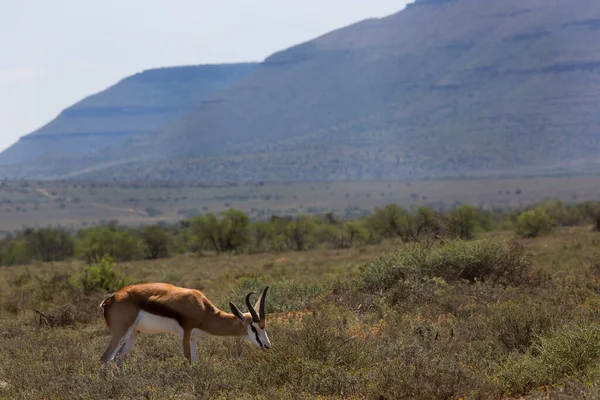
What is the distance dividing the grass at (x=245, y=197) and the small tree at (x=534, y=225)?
183 feet

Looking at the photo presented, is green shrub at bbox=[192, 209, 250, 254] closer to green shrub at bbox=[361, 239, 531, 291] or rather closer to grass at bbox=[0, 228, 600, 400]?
grass at bbox=[0, 228, 600, 400]

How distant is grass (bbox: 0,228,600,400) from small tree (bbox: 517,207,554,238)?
89.7 ft

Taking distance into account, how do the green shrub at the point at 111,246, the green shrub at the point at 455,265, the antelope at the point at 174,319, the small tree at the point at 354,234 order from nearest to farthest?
the antelope at the point at 174,319, the green shrub at the point at 455,265, the green shrub at the point at 111,246, the small tree at the point at 354,234

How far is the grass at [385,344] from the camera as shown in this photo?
29.3ft

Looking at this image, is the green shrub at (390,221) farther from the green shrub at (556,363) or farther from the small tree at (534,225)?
the green shrub at (556,363)

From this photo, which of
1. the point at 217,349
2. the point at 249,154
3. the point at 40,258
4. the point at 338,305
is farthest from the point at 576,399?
the point at 249,154

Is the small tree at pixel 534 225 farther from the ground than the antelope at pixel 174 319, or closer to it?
closer to it

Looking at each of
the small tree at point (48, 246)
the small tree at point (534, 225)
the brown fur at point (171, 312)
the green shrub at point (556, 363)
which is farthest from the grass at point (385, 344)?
the small tree at point (48, 246)

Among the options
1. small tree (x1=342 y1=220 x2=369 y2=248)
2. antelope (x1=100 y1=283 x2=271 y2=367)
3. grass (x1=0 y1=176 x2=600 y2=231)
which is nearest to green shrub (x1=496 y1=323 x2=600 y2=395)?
antelope (x1=100 y1=283 x2=271 y2=367)

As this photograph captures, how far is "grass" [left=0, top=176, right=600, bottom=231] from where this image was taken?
343 ft

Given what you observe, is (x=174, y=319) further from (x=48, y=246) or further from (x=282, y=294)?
(x=48, y=246)

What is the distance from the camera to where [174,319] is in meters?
10.3

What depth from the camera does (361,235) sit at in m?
49.4

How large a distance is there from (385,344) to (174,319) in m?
2.86
